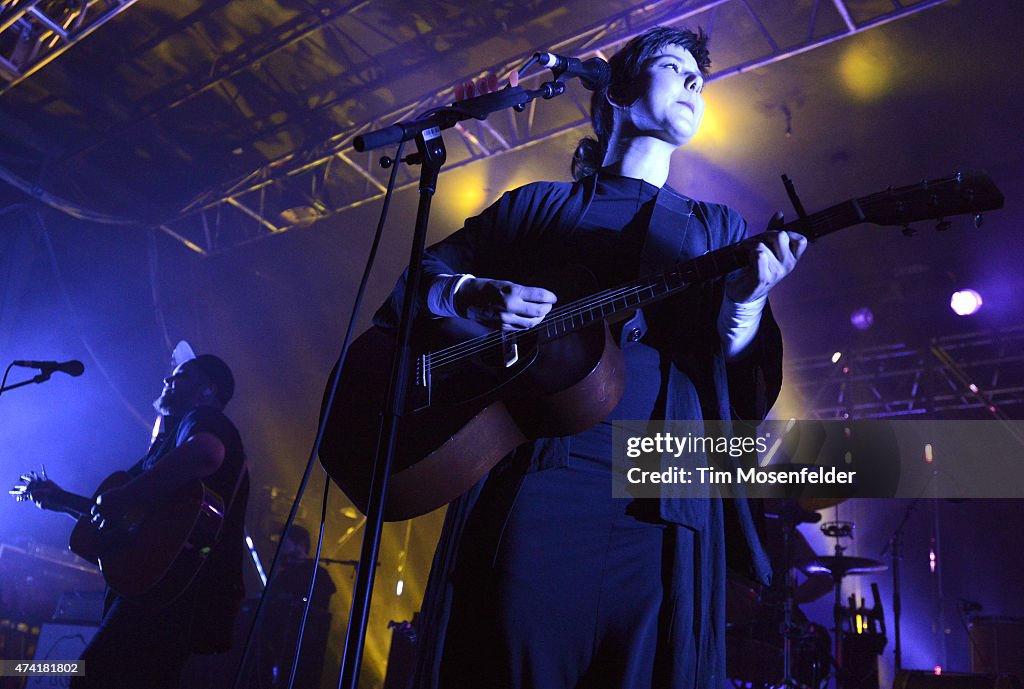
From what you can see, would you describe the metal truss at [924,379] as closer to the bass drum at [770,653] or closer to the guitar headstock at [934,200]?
the bass drum at [770,653]

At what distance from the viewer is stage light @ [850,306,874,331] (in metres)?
9.91

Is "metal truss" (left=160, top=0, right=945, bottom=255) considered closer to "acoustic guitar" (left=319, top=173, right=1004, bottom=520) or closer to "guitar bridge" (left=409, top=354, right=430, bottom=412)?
"acoustic guitar" (left=319, top=173, right=1004, bottom=520)

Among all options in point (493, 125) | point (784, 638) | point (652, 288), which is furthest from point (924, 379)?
point (652, 288)

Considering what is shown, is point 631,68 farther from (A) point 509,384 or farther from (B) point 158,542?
(B) point 158,542

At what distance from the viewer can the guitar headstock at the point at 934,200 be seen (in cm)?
191

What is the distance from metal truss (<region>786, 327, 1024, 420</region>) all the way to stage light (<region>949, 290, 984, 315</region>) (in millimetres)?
1276

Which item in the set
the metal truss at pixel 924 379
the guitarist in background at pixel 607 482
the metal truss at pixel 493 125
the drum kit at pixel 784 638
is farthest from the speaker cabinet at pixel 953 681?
the metal truss at pixel 924 379

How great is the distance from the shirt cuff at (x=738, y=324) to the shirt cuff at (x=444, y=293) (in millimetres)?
575

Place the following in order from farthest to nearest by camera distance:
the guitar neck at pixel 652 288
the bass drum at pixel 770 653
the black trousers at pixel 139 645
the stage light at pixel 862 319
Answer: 1. the stage light at pixel 862 319
2. the bass drum at pixel 770 653
3. the black trousers at pixel 139 645
4. the guitar neck at pixel 652 288

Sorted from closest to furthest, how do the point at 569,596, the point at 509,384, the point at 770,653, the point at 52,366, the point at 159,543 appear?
the point at 569,596
the point at 509,384
the point at 159,543
the point at 52,366
the point at 770,653

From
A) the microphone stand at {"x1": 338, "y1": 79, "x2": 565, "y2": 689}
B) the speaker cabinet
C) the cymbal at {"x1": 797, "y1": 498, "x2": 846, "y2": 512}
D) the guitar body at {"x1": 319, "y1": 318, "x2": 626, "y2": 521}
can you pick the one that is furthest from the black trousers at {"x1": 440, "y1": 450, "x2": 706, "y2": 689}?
the cymbal at {"x1": 797, "y1": 498, "x2": 846, "y2": 512}

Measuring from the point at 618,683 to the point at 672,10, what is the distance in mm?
5904

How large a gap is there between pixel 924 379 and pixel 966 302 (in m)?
2.49

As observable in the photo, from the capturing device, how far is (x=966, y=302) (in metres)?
8.95
